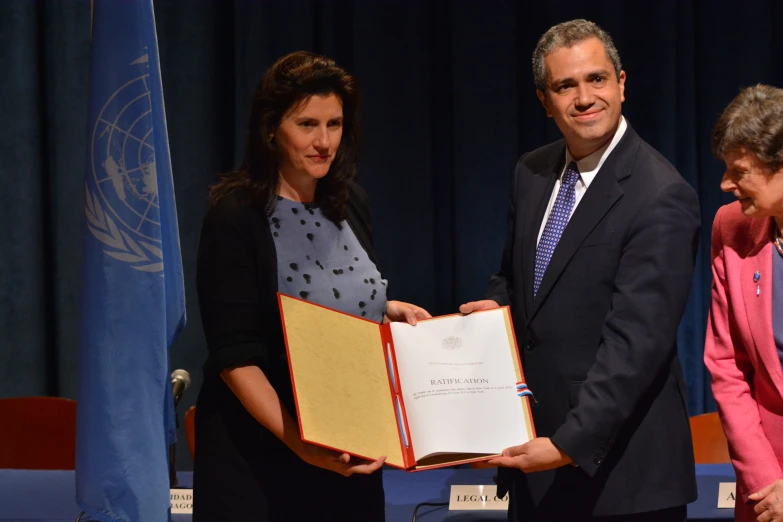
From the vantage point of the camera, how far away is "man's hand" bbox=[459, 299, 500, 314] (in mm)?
2117

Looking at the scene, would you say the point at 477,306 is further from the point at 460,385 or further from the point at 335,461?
the point at 335,461

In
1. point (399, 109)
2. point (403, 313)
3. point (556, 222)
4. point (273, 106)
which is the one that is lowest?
point (403, 313)

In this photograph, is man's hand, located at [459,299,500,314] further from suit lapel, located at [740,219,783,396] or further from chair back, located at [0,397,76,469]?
chair back, located at [0,397,76,469]

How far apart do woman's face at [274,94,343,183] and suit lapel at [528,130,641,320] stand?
1.88ft

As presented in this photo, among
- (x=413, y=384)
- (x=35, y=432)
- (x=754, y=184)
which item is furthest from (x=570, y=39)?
(x=35, y=432)

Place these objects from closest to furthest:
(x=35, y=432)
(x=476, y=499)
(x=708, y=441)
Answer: (x=476, y=499), (x=708, y=441), (x=35, y=432)

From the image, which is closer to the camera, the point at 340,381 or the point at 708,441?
→ the point at 340,381

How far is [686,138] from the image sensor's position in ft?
14.2

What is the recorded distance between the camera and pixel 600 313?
2010mm

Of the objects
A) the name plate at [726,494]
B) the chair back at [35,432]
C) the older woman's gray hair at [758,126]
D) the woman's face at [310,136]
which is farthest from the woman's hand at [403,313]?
the chair back at [35,432]

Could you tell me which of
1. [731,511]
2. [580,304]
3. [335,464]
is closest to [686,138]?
[731,511]

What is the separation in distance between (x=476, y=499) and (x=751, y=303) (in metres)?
0.91

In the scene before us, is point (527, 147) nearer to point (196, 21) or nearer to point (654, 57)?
point (654, 57)

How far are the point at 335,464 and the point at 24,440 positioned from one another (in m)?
2.01
